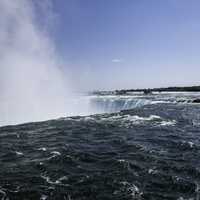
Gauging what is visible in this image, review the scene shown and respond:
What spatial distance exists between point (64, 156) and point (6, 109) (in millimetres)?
30946

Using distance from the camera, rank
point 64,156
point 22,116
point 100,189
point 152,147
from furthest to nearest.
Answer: point 22,116 → point 152,147 → point 64,156 → point 100,189

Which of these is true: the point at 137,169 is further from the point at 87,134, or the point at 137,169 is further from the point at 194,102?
the point at 194,102

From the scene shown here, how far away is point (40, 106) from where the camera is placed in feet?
179

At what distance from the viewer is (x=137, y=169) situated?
641 inches

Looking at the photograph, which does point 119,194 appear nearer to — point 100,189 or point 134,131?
point 100,189

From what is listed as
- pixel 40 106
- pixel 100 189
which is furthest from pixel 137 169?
pixel 40 106

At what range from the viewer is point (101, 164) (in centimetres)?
1730

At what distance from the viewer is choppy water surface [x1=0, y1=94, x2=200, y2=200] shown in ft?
42.9

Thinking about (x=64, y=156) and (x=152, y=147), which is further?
(x=152, y=147)

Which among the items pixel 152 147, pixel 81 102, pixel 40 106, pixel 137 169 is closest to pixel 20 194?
pixel 137 169

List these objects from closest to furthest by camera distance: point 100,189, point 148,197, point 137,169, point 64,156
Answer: point 148,197
point 100,189
point 137,169
point 64,156

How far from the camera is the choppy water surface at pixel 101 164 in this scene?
515 inches

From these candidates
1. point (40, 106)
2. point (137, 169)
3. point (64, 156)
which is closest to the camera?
point (137, 169)

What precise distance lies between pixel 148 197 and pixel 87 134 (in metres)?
15.2
